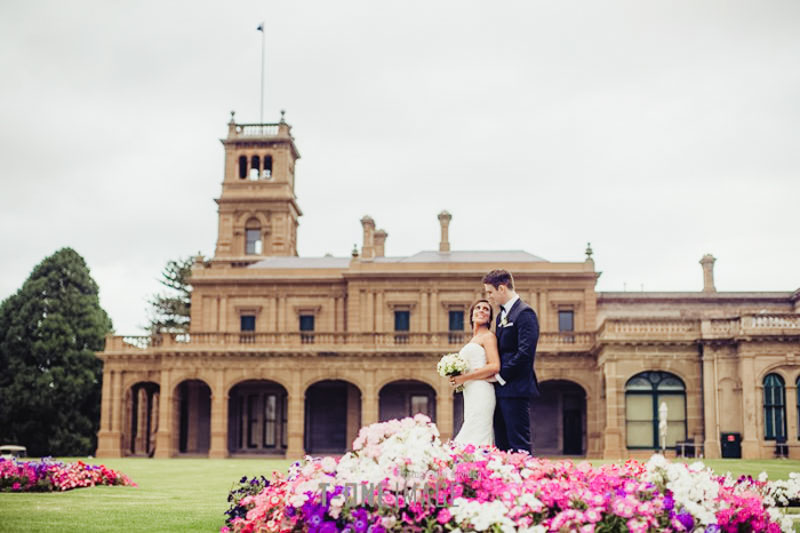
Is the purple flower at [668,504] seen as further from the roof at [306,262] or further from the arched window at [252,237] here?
the arched window at [252,237]

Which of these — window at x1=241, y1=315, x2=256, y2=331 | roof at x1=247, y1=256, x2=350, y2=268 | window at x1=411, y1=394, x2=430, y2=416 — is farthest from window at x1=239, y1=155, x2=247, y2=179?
window at x1=411, y1=394, x2=430, y2=416

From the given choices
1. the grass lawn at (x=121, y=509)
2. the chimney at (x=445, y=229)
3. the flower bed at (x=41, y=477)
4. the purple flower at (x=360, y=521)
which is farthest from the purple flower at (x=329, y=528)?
the chimney at (x=445, y=229)

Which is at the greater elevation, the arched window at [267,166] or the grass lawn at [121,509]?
the arched window at [267,166]

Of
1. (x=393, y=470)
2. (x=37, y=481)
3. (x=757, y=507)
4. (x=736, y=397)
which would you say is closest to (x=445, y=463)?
(x=393, y=470)

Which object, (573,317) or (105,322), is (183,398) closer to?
(105,322)

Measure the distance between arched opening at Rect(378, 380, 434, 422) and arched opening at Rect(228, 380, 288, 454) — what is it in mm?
4690

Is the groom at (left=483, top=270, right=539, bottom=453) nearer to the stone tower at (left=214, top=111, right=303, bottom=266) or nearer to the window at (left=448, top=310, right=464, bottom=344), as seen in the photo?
the window at (left=448, top=310, right=464, bottom=344)

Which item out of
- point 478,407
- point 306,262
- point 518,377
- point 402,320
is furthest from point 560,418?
point 518,377

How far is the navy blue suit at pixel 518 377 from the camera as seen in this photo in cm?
1042

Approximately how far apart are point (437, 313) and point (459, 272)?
2195 millimetres

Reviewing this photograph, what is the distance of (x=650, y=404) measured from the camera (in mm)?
39438

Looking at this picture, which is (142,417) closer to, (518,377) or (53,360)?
(53,360)

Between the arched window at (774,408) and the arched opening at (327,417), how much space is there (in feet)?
60.0

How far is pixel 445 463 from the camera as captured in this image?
9.16m
